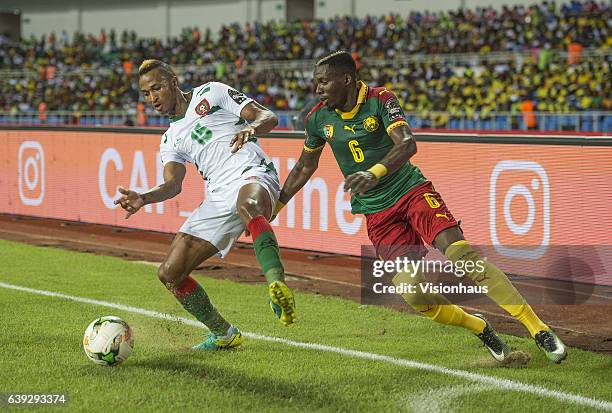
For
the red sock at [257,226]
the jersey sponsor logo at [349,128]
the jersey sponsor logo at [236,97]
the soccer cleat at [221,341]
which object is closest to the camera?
the red sock at [257,226]

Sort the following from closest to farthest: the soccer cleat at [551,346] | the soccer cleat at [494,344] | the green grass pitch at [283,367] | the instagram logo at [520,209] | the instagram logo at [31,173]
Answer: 1. the green grass pitch at [283,367]
2. the soccer cleat at [551,346]
3. the soccer cleat at [494,344]
4. the instagram logo at [520,209]
5. the instagram logo at [31,173]

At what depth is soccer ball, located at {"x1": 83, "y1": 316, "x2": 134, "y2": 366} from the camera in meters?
6.27

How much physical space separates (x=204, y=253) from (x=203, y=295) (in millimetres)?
432

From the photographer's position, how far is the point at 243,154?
6.64m

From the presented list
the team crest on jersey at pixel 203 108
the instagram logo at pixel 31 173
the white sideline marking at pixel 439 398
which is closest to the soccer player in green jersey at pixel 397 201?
the white sideline marking at pixel 439 398

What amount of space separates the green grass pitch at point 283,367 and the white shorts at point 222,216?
34.3 inches

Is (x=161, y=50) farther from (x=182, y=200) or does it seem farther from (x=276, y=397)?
(x=276, y=397)

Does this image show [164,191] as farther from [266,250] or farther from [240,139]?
[266,250]

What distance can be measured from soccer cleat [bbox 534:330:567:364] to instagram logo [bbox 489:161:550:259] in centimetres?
448

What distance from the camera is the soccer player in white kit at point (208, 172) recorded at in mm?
6461

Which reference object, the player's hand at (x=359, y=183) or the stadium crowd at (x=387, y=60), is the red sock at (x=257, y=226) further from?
the stadium crowd at (x=387, y=60)

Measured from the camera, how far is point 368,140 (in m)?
6.32

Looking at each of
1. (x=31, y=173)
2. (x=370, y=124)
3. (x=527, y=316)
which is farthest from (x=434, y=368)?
(x=31, y=173)

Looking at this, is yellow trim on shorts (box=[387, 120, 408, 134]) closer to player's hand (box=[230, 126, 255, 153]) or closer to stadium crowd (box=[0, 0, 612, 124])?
player's hand (box=[230, 126, 255, 153])
